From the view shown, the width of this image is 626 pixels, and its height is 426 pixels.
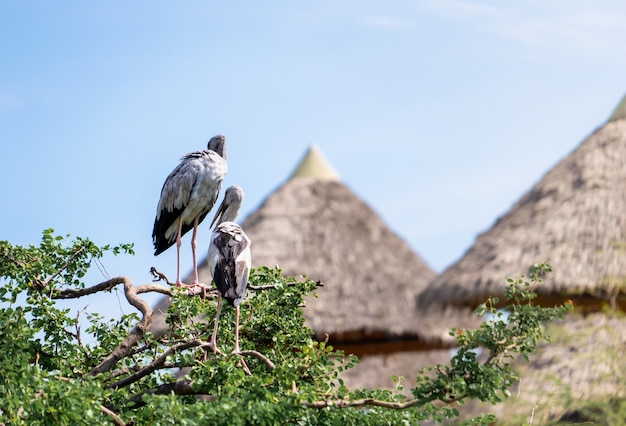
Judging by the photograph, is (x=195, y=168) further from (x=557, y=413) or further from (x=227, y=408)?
(x=557, y=413)

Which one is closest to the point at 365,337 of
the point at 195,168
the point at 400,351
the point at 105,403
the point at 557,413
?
the point at 400,351

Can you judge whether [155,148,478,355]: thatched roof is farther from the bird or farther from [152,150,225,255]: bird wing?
the bird

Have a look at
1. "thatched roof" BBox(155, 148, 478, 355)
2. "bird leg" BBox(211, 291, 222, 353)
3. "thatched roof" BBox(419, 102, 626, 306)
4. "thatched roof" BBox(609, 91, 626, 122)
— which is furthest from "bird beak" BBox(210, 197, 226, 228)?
"thatched roof" BBox(609, 91, 626, 122)

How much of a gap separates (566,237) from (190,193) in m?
7.45

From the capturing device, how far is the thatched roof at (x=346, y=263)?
546 inches

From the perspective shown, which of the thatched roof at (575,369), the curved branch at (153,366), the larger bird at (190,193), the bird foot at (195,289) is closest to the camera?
the curved branch at (153,366)

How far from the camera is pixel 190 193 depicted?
18.1ft

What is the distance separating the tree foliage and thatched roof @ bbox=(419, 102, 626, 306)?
6.80 m

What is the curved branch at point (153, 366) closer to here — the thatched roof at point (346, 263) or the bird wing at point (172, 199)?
the bird wing at point (172, 199)

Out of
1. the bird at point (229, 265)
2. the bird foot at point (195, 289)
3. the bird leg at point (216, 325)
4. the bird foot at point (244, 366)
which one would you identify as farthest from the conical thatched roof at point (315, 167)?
the bird foot at point (244, 366)

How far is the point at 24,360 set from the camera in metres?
3.86

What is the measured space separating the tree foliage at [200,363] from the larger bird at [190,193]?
0.67 meters

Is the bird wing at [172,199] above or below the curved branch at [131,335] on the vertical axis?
above

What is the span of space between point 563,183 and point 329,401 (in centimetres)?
966
